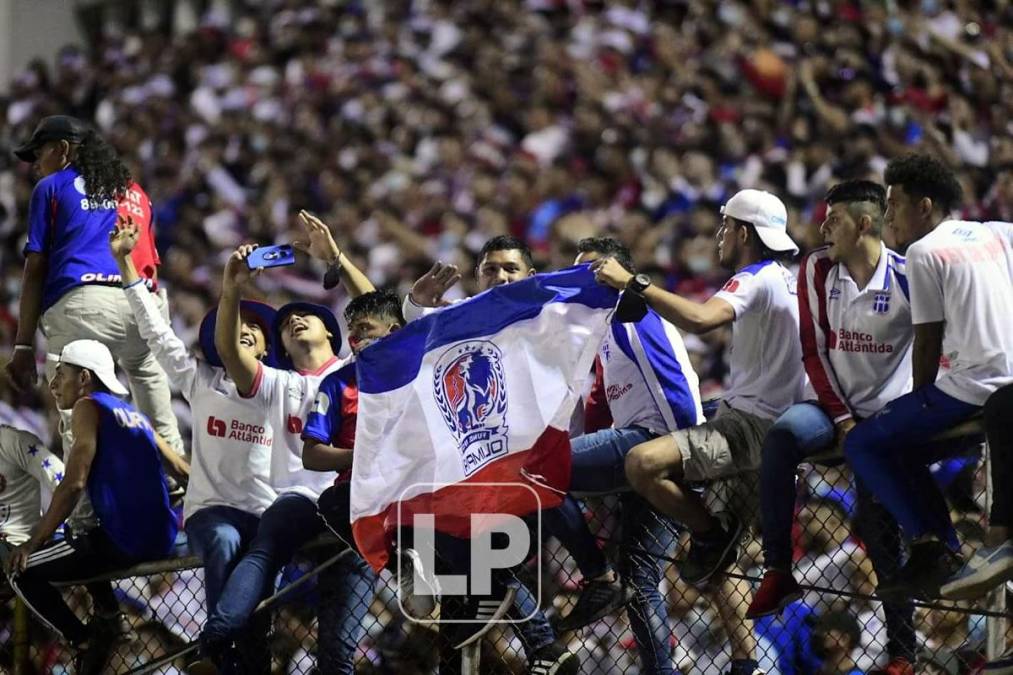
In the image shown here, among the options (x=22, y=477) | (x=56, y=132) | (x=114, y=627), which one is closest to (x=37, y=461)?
(x=22, y=477)

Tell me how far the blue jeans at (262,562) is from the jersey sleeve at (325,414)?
10.3 inches

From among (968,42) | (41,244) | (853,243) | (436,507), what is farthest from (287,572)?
(968,42)

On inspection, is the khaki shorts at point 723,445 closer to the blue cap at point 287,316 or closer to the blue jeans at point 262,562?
the blue jeans at point 262,562

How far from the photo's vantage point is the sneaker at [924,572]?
5.06 meters

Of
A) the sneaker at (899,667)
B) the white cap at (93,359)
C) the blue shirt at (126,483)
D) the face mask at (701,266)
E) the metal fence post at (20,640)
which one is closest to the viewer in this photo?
the sneaker at (899,667)

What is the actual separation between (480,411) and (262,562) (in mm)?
989

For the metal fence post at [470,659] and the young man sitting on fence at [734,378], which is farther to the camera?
the metal fence post at [470,659]

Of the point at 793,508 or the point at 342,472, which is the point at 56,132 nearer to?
the point at 342,472

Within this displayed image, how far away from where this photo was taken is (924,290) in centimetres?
527

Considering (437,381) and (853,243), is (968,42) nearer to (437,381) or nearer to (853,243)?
(853,243)

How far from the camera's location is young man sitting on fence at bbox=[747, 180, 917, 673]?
17.6 feet

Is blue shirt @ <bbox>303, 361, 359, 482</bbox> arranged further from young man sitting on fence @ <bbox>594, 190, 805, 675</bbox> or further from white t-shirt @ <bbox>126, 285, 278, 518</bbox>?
young man sitting on fence @ <bbox>594, 190, 805, 675</bbox>

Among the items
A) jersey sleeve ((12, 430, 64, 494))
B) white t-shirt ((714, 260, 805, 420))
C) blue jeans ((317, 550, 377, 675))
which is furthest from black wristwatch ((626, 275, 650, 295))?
jersey sleeve ((12, 430, 64, 494))

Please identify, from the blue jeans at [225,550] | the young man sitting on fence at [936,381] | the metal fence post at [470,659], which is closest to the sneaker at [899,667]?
the young man sitting on fence at [936,381]
